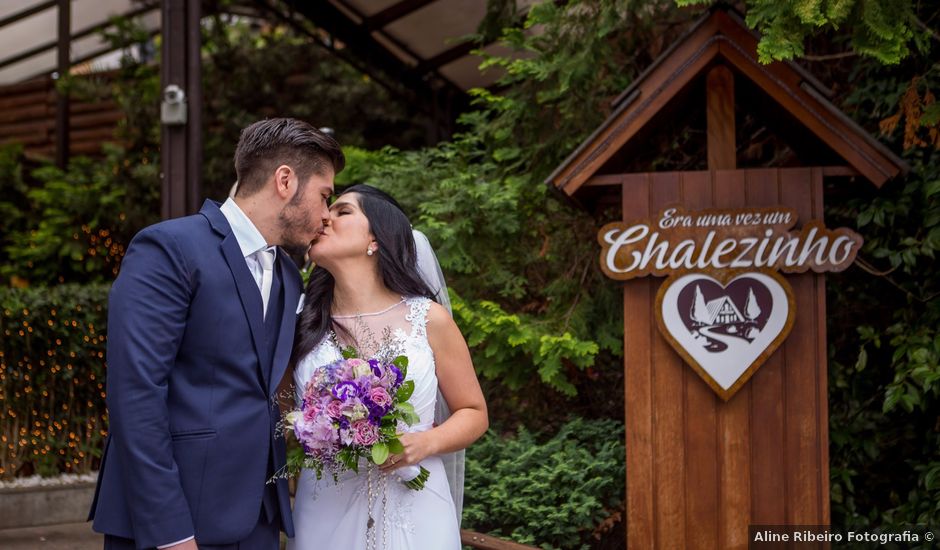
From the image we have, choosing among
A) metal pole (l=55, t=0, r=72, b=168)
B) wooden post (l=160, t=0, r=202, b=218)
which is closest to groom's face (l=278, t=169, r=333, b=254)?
wooden post (l=160, t=0, r=202, b=218)

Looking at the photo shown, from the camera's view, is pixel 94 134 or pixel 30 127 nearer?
pixel 94 134

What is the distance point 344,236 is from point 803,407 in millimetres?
2453

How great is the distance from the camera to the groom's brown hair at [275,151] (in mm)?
2926

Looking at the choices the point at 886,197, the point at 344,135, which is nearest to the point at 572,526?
the point at 886,197

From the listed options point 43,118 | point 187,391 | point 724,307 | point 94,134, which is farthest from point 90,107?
point 187,391

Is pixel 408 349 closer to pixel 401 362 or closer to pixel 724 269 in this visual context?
pixel 401 362

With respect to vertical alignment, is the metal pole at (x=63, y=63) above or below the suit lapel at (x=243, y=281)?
above

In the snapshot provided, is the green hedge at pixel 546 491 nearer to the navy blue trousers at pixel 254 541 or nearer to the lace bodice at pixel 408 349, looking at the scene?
the lace bodice at pixel 408 349

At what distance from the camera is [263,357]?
2803mm

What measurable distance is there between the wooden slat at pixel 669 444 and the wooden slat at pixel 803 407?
511 millimetres

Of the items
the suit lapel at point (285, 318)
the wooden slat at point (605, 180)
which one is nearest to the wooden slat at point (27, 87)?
the wooden slat at point (605, 180)

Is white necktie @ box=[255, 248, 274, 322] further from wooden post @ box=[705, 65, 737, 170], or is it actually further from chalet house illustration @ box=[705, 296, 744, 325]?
wooden post @ box=[705, 65, 737, 170]

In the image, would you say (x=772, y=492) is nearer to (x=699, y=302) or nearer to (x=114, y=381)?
(x=699, y=302)

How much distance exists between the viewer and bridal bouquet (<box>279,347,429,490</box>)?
108 inches
